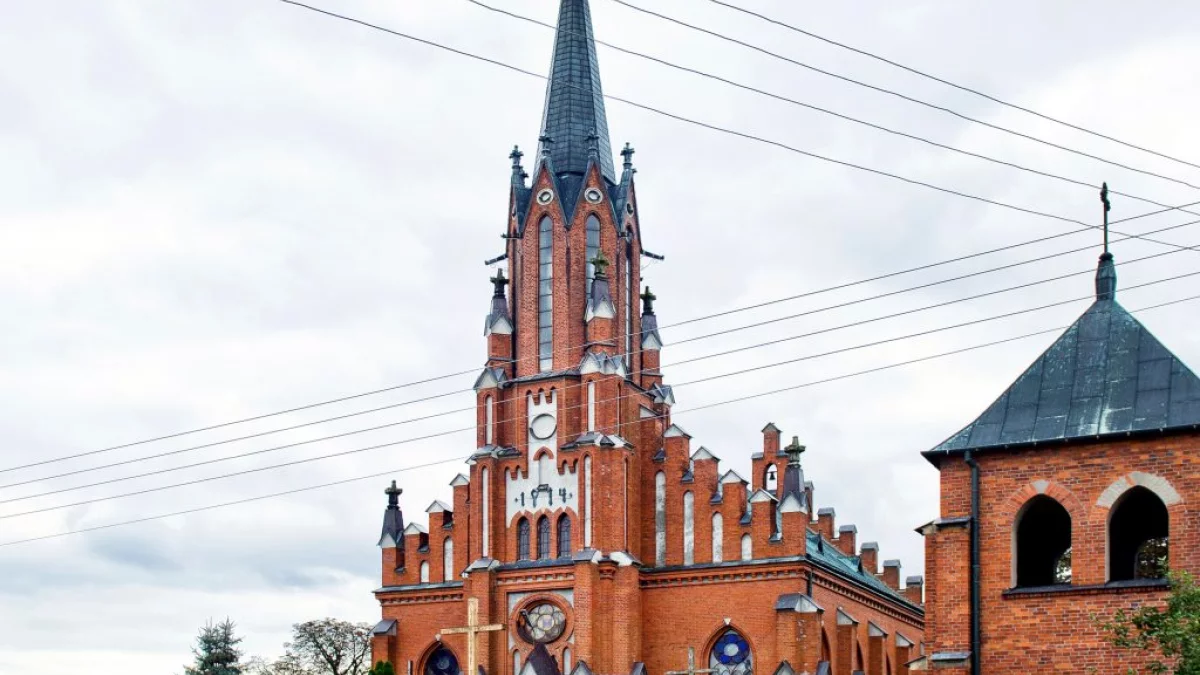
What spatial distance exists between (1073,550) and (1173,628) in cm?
488

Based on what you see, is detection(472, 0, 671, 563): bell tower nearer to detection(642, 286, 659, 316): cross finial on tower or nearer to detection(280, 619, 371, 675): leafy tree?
detection(642, 286, 659, 316): cross finial on tower

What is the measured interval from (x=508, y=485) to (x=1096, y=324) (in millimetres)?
24089

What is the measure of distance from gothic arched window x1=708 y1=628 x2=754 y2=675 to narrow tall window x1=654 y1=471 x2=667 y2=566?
10.5 feet

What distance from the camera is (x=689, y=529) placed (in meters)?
52.7

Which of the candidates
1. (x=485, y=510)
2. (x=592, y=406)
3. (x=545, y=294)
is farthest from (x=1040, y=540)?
(x=545, y=294)

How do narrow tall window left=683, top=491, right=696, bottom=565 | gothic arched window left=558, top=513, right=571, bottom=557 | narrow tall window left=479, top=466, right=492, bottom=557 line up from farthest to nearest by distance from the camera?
narrow tall window left=479, top=466, right=492, bottom=557, gothic arched window left=558, top=513, right=571, bottom=557, narrow tall window left=683, top=491, right=696, bottom=565

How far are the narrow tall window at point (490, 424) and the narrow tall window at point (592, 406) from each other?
3373mm

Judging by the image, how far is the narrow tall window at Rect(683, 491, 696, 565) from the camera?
172ft

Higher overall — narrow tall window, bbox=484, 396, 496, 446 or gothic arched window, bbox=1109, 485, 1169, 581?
narrow tall window, bbox=484, 396, 496, 446

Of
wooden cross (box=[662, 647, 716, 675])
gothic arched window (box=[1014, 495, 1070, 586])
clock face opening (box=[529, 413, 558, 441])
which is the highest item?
clock face opening (box=[529, 413, 558, 441])

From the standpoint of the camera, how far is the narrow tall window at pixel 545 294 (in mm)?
55062

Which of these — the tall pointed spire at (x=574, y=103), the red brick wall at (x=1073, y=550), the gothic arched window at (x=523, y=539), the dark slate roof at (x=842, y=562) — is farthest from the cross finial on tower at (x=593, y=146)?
the red brick wall at (x=1073, y=550)

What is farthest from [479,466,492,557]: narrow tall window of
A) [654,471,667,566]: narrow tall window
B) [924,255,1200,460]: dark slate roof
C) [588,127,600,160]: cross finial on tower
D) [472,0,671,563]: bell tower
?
[924,255,1200,460]: dark slate roof

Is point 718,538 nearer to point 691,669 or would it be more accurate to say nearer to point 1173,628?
point 691,669
